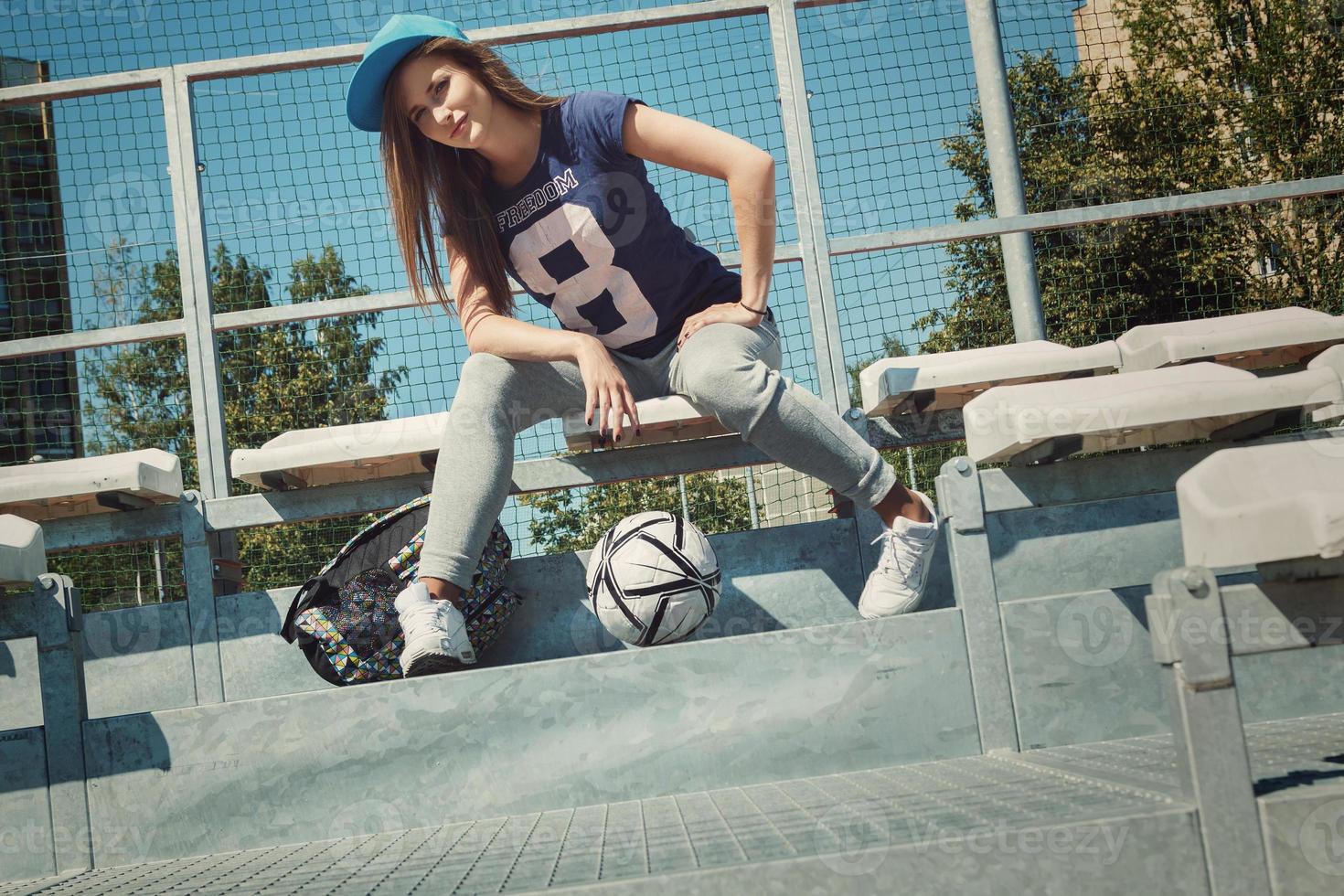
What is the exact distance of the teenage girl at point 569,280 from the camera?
7.33ft

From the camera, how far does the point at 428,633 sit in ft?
6.65

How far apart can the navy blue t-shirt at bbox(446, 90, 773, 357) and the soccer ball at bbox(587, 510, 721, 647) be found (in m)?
0.52

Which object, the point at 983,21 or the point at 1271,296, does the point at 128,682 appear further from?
the point at 1271,296

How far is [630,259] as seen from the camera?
2588 mm

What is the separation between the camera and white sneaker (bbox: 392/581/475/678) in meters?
2.03

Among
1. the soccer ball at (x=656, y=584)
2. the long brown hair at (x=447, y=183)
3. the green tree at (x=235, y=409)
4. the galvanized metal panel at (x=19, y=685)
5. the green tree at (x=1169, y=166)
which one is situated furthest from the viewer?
the green tree at (x=235, y=409)

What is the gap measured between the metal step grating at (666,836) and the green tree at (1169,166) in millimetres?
3107

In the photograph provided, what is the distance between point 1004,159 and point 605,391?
2384 millimetres

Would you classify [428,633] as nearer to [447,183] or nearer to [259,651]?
[259,651]

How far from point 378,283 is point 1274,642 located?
3.02 meters

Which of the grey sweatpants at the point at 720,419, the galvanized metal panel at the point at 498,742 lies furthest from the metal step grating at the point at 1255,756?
the grey sweatpants at the point at 720,419

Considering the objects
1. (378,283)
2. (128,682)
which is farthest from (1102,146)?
(128,682)

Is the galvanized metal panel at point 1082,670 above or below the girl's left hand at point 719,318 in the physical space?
below

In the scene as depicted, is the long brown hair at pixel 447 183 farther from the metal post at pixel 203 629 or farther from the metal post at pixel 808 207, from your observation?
the metal post at pixel 203 629
